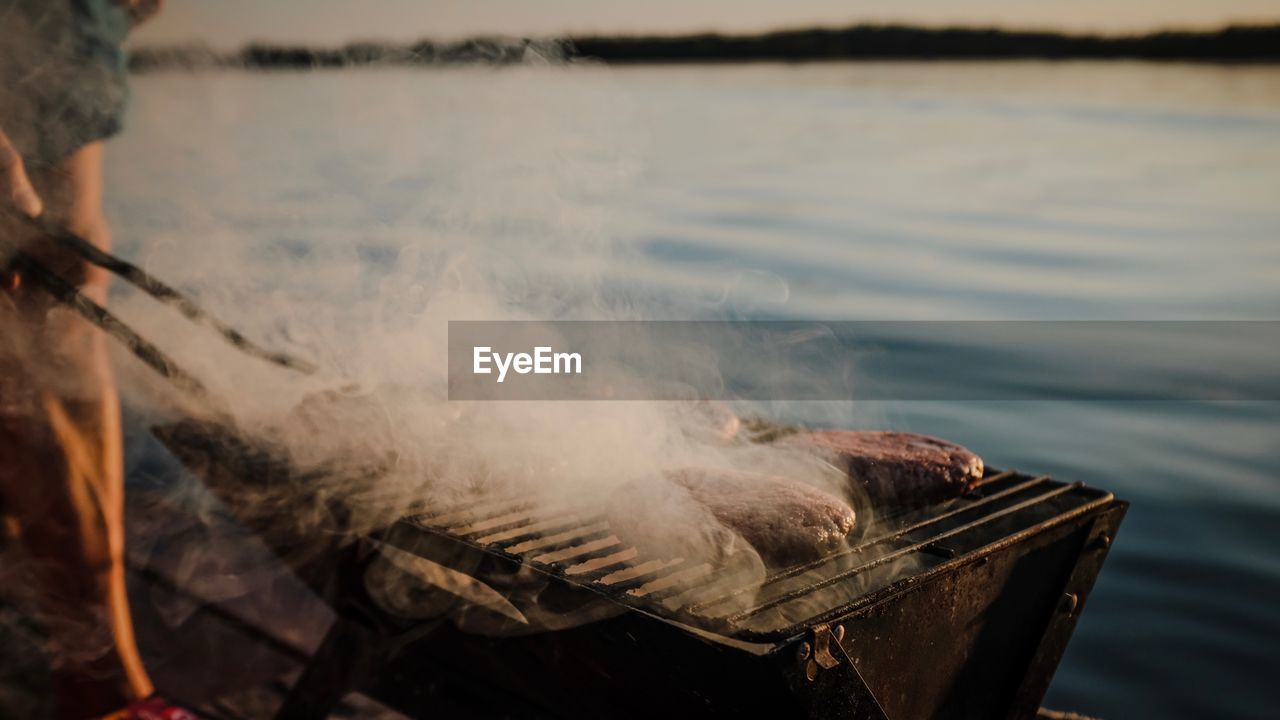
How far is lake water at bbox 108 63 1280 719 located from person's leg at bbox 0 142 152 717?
63 centimetres

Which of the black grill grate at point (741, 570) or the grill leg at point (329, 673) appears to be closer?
the black grill grate at point (741, 570)

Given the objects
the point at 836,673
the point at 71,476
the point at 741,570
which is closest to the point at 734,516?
the point at 741,570

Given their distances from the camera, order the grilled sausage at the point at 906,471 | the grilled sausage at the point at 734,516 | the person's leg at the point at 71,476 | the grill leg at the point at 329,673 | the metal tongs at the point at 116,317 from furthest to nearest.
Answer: the person's leg at the point at 71,476
the grill leg at the point at 329,673
the metal tongs at the point at 116,317
the grilled sausage at the point at 906,471
the grilled sausage at the point at 734,516

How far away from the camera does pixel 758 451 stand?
2.88 metres

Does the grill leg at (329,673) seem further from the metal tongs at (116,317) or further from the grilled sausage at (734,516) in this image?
the grilled sausage at (734,516)

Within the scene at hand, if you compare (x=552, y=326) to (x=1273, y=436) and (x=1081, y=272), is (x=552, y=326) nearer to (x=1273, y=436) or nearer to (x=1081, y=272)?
(x=1273, y=436)

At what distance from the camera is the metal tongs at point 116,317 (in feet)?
8.80

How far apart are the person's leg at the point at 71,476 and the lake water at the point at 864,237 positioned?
0.63 m

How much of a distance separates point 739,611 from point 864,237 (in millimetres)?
16837
